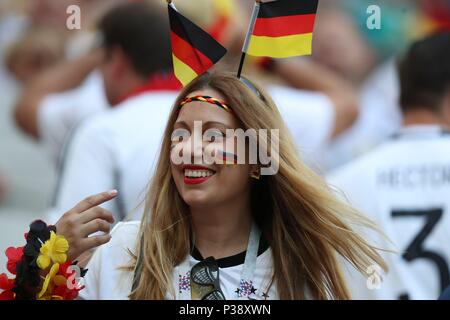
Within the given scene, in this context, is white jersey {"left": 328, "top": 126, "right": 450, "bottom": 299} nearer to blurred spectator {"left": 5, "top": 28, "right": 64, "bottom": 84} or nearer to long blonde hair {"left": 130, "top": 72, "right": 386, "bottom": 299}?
long blonde hair {"left": 130, "top": 72, "right": 386, "bottom": 299}

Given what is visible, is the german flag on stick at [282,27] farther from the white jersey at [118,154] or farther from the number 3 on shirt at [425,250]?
the number 3 on shirt at [425,250]

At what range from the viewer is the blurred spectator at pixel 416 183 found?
4699 millimetres

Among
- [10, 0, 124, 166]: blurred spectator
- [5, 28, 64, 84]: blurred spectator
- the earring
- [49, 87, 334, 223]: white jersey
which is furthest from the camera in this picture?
[5, 28, 64, 84]: blurred spectator

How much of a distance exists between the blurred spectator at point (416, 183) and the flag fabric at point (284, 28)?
159 cm

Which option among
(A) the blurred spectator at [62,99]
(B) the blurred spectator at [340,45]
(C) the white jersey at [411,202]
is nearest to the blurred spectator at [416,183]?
(C) the white jersey at [411,202]

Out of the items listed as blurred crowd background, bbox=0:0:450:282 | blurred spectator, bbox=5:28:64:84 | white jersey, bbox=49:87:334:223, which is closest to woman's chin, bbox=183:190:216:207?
white jersey, bbox=49:87:334:223

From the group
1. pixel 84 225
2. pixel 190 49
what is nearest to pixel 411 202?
pixel 190 49

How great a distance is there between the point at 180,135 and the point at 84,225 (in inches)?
14.6

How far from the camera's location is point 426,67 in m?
5.11

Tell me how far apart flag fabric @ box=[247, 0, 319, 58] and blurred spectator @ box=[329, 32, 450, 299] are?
1.59 meters

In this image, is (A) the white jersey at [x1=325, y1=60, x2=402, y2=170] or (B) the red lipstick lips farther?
(A) the white jersey at [x1=325, y1=60, x2=402, y2=170]

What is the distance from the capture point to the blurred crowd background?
24.8 feet

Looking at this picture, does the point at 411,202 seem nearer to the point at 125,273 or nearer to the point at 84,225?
the point at 125,273
